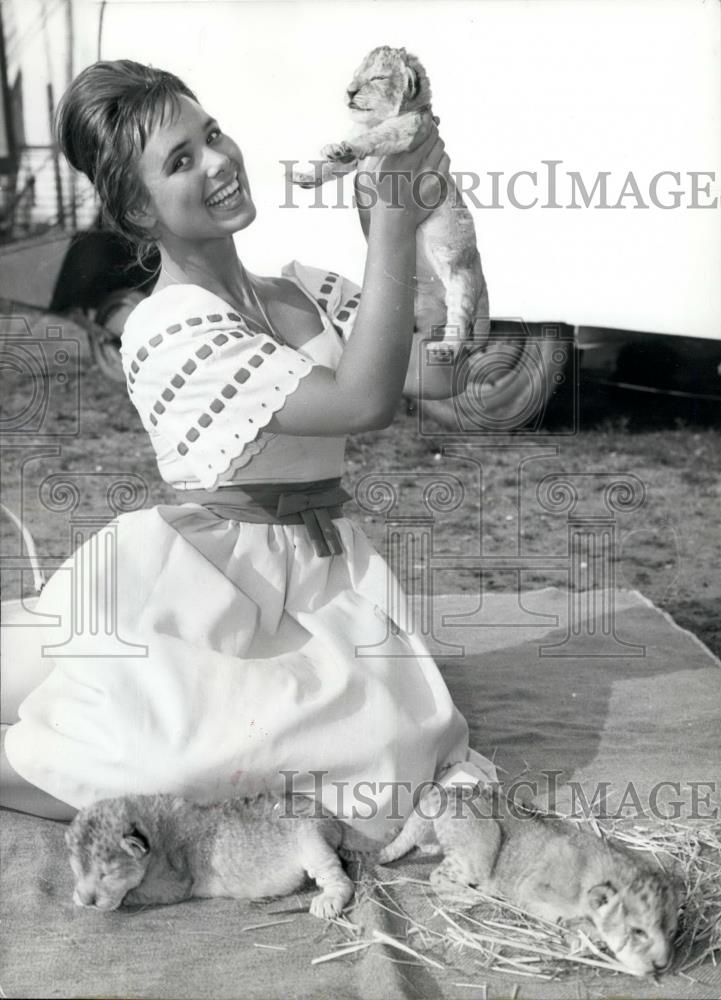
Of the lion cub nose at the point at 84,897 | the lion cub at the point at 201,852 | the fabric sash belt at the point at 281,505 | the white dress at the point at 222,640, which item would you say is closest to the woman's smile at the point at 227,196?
the white dress at the point at 222,640

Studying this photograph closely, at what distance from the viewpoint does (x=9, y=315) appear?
196 centimetres

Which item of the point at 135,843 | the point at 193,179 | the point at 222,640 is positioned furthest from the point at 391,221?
the point at 135,843

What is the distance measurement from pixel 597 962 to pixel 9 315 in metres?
1.37

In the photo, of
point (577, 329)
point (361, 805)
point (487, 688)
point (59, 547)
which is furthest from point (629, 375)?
point (59, 547)

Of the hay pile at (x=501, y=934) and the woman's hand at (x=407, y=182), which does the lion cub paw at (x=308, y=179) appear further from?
the hay pile at (x=501, y=934)

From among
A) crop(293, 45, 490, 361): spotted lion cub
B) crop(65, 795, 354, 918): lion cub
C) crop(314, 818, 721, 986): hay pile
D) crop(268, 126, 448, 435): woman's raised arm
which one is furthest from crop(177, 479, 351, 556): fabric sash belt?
crop(314, 818, 721, 986): hay pile

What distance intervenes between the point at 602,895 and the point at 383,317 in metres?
0.81

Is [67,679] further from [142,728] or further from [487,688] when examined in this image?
[487,688]

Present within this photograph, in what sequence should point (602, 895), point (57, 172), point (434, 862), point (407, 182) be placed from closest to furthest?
point (602, 895) → point (407, 182) → point (434, 862) → point (57, 172)

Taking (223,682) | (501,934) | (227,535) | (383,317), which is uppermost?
(383,317)

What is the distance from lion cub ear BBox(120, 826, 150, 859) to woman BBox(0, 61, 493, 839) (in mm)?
83

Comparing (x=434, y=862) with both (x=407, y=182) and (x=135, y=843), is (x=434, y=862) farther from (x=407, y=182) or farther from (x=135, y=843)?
(x=407, y=182)

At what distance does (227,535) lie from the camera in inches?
66.8

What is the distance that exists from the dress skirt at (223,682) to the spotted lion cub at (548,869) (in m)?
0.07
